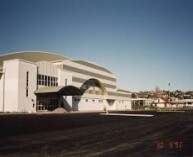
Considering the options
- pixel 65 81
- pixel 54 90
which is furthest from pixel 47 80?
pixel 65 81

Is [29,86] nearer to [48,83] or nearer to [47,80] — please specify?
[47,80]

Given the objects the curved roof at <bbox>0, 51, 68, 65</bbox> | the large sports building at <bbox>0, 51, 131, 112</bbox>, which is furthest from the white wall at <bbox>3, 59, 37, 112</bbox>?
the curved roof at <bbox>0, 51, 68, 65</bbox>

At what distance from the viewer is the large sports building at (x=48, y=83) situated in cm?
5638

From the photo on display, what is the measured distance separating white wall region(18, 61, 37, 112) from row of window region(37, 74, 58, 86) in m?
1.93

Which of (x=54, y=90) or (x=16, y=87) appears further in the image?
(x=54, y=90)

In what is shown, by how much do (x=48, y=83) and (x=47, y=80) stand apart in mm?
817

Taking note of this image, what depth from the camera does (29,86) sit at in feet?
191

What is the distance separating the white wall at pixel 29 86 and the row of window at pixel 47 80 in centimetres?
193

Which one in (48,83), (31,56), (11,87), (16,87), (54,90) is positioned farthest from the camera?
(31,56)

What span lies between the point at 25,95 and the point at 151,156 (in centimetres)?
5187

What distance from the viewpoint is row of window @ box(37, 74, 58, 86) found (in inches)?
2428

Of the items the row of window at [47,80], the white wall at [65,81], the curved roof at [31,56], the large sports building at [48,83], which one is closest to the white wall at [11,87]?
the large sports building at [48,83]

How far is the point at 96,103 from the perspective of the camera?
9262 cm

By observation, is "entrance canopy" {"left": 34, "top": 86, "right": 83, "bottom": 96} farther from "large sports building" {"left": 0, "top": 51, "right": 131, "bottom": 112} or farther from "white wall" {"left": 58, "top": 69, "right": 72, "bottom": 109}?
"white wall" {"left": 58, "top": 69, "right": 72, "bottom": 109}
